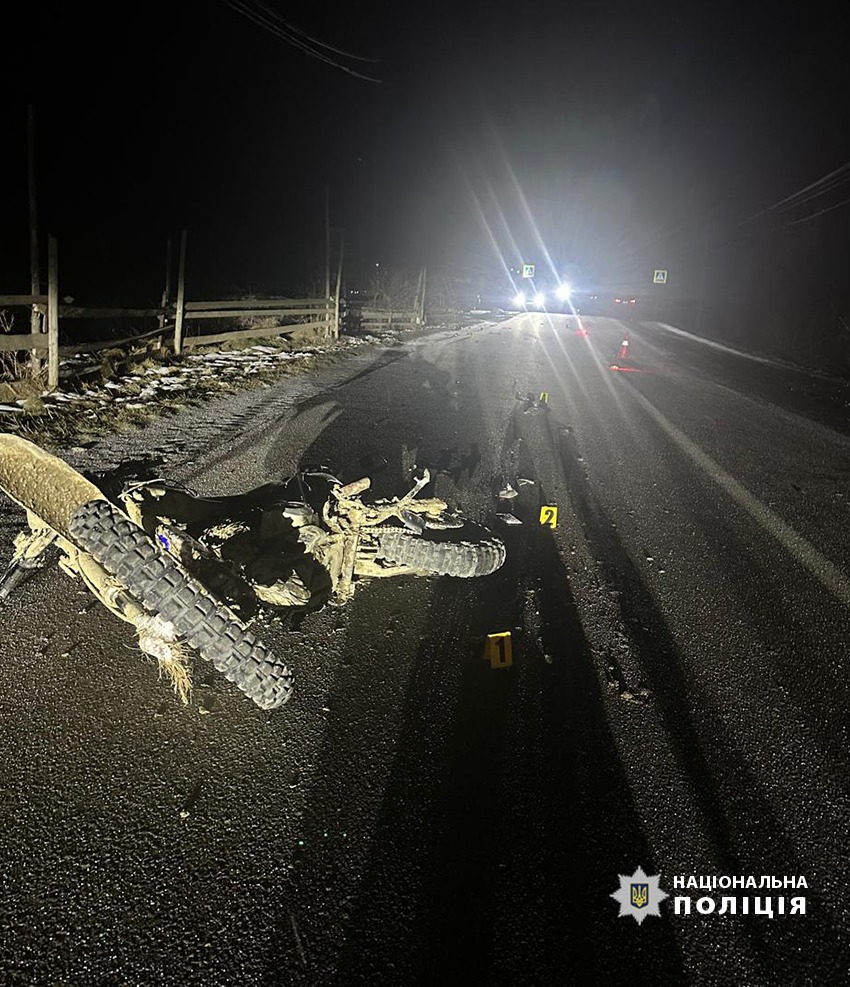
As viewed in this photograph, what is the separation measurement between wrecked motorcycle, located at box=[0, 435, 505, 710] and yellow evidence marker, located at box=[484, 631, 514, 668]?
643 mm

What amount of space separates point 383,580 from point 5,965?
244 cm

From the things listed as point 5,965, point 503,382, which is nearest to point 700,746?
point 5,965

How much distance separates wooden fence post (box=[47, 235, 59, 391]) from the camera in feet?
26.7

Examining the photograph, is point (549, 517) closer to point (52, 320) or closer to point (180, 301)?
point (52, 320)

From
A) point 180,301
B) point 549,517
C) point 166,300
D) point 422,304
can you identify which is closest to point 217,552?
point 549,517

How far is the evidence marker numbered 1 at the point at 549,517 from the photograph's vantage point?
4641 millimetres

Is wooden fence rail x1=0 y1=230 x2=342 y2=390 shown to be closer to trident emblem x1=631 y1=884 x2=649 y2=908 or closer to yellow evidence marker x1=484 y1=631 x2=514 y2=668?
yellow evidence marker x1=484 y1=631 x2=514 y2=668

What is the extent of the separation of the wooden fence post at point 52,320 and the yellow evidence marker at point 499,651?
799 cm

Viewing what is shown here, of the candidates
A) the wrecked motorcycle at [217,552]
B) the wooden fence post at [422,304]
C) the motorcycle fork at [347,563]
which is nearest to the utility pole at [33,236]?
the wrecked motorcycle at [217,552]

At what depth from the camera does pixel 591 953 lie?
1729 mm

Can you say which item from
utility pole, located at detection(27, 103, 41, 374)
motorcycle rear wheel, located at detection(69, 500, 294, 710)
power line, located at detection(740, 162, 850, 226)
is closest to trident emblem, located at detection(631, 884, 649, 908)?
motorcycle rear wheel, located at detection(69, 500, 294, 710)

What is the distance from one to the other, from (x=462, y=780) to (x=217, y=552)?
1.58 m

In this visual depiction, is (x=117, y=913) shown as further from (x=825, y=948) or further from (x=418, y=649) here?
(x=825, y=948)

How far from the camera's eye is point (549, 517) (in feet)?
15.3
